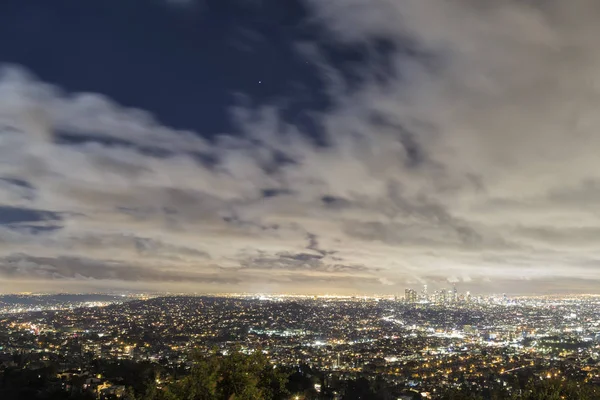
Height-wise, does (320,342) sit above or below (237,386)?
below

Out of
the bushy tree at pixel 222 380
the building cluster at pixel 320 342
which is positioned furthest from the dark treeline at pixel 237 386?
the building cluster at pixel 320 342

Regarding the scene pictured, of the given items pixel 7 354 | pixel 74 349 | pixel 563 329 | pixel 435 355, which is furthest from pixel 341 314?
pixel 7 354

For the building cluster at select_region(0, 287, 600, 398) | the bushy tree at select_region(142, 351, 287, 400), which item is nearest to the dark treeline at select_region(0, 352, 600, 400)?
the bushy tree at select_region(142, 351, 287, 400)

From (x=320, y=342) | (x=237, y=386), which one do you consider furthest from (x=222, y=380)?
(x=320, y=342)

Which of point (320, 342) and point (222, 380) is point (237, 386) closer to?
point (222, 380)

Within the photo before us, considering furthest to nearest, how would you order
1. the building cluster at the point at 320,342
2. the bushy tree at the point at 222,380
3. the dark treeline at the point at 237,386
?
the building cluster at the point at 320,342 → the dark treeline at the point at 237,386 → the bushy tree at the point at 222,380

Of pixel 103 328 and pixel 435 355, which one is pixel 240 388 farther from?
pixel 103 328

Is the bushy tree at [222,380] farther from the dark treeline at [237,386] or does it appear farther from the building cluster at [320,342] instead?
the building cluster at [320,342]

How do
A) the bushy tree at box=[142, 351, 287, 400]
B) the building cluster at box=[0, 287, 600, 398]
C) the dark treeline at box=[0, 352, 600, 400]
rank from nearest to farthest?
1. the bushy tree at box=[142, 351, 287, 400]
2. the dark treeline at box=[0, 352, 600, 400]
3. the building cluster at box=[0, 287, 600, 398]

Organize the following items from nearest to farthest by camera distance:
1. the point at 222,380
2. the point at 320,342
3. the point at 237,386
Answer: the point at 237,386
the point at 222,380
the point at 320,342

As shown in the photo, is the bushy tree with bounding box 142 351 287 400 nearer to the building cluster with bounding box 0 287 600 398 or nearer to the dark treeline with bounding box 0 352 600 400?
the dark treeline with bounding box 0 352 600 400
